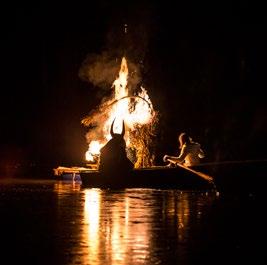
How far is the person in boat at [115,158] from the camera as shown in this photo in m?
26.9

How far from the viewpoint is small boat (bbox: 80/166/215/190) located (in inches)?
969

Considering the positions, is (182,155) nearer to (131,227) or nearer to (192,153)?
(192,153)

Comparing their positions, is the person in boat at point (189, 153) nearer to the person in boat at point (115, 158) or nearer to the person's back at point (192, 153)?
the person's back at point (192, 153)

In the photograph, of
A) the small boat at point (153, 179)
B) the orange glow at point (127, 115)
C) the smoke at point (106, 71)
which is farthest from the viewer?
the smoke at point (106, 71)

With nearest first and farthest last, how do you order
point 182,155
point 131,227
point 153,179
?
point 131,227 → point 182,155 → point 153,179

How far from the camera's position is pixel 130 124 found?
32000mm

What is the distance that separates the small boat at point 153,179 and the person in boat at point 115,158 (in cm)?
18

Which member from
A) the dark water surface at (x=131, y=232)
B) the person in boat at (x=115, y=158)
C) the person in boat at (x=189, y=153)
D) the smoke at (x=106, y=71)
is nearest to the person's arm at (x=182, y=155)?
the person in boat at (x=189, y=153)

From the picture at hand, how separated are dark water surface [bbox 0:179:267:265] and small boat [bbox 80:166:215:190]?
6.34 m

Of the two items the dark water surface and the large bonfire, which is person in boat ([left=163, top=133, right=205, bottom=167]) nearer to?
the dark water surface

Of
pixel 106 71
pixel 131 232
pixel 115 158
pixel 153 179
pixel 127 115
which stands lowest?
pixel 131 232

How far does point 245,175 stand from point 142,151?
1053 cm

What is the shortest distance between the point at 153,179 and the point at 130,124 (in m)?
6.40

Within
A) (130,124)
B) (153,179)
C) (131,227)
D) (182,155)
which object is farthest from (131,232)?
(130,124)
